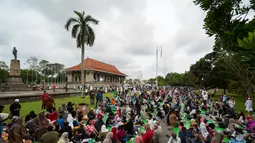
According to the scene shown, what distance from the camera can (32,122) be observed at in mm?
7309

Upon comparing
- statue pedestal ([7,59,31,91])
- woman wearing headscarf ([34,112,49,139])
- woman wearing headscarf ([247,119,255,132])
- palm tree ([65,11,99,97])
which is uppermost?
palm tree ([65,11,99,97])

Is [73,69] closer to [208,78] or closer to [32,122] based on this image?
[208,78]

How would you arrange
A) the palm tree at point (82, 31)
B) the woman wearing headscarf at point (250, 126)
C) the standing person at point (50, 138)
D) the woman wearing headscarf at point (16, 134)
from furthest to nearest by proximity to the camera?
the palm tree at point (82, 31), the woman wearing headscarf at point (250, 126), the woman wearing headscarf at point (16, 134), the standing person at point (50, 138)

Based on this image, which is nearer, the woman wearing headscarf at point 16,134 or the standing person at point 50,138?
the standing person at point 50,138

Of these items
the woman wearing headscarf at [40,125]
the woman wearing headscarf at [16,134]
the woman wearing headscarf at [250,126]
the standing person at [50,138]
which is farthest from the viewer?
the woman wearing headscarf at [250,126]

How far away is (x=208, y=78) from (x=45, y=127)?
41.1 m

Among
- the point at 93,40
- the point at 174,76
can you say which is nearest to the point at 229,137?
the point at 93,40

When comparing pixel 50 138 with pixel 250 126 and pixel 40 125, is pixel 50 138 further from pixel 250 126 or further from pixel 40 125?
pixel 250 126

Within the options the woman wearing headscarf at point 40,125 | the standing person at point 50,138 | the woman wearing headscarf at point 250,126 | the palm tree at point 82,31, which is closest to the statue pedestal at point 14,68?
the palm tree at point 82,31

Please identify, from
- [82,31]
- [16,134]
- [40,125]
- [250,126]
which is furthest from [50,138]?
[82,31]

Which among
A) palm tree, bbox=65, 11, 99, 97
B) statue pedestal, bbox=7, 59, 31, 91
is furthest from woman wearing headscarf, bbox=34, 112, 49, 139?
statue pedestal, bbox=7, 59, 31, 91

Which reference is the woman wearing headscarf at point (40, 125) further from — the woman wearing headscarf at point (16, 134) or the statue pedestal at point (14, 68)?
the statue pedestal at point (14, 68)

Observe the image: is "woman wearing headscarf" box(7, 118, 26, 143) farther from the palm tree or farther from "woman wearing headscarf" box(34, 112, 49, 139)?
the palm tree

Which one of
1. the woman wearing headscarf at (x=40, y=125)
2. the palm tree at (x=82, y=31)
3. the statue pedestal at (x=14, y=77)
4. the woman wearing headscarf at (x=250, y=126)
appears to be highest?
the palm tree at (x=82, y=31)
